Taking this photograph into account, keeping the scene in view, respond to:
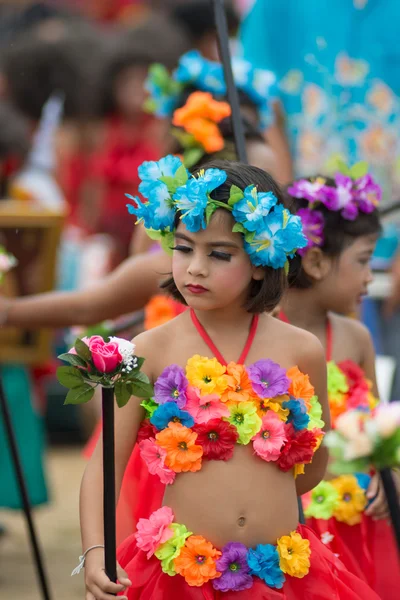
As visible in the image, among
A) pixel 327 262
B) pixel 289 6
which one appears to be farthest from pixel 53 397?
pixel 327 262

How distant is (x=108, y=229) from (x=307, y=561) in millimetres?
6445

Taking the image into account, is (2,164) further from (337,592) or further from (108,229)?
(337,592)

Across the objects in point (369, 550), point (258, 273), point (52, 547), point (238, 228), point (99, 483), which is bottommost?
point (52, 547)

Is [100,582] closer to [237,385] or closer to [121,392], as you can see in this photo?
[121,392]

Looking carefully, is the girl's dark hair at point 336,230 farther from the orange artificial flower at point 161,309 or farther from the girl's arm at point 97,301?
the orange artificial flower at point 161,309

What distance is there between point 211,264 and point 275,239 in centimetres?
16

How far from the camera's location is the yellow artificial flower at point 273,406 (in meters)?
2.88

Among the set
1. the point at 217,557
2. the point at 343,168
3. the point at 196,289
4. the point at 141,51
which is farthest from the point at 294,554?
the point at 141,51

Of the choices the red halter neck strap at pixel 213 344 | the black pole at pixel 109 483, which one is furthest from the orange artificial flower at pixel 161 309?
the black pole at pixel 109 483

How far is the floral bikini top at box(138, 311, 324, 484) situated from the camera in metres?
2.82

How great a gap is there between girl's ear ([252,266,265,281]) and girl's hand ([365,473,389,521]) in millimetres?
839

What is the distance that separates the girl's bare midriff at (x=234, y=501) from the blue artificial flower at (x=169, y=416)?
112 millimetres

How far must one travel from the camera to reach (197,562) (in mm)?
2791

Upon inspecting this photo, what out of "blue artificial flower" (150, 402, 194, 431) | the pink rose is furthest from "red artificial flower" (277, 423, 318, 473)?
the pink rose
